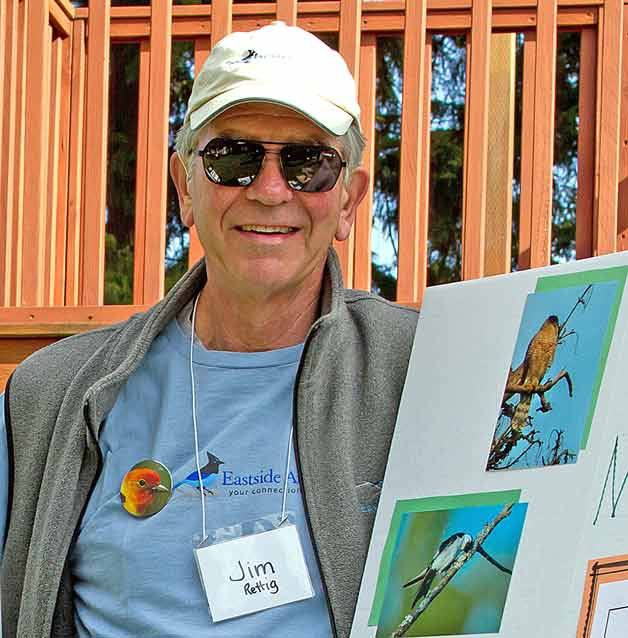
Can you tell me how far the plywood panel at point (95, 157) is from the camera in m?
3.38

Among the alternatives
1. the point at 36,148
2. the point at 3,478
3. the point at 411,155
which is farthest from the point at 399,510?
the point at 36,148

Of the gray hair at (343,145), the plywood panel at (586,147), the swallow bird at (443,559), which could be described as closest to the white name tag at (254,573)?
the swallow bird at (443,559)

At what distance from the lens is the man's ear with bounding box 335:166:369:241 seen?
2.27m

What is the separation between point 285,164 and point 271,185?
4 cm

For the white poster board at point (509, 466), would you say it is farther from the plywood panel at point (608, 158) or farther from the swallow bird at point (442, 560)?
the plywood panel at point (608, 158)

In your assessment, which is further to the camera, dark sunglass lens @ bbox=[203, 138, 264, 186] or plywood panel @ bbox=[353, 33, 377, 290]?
plywood panel @ bbox=[353, 33, 377, 290]

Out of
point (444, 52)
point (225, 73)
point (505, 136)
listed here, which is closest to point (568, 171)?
point (444, 52)

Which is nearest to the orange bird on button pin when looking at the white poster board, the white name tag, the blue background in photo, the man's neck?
the white name tag

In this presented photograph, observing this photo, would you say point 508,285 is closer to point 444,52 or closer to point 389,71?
point 389,71

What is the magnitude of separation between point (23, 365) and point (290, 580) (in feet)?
2.13

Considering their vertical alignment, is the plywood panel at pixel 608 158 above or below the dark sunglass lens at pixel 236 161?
above

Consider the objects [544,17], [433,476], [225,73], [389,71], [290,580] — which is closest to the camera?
[433,476]

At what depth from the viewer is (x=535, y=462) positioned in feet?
5.69

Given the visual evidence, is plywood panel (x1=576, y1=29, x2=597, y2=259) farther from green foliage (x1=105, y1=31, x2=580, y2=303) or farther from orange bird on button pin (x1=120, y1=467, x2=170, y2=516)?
green foliage (x1=105, y1=31, x2=580, y2=303)
